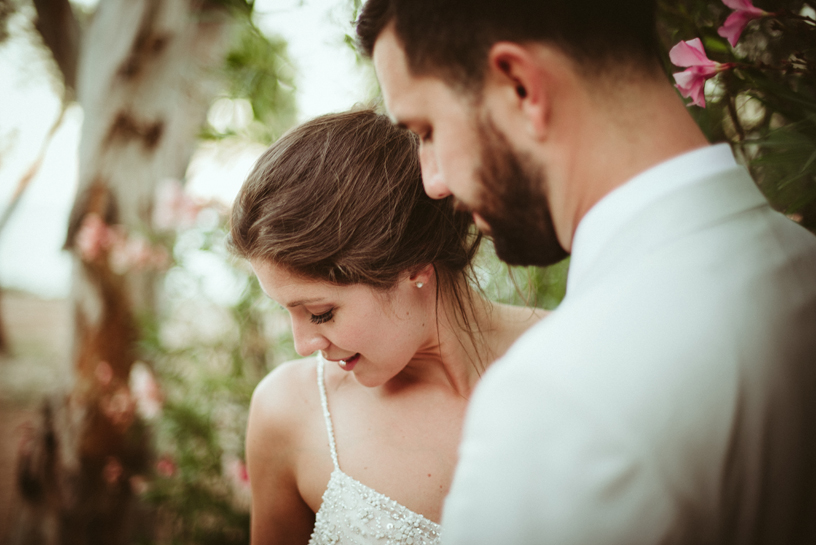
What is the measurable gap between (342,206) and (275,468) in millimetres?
831

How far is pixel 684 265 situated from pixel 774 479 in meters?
0.26

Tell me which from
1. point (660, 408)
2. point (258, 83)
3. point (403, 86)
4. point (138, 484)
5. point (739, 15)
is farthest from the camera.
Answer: point (138, 484)

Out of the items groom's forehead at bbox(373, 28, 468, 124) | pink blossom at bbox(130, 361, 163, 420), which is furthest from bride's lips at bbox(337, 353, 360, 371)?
pink blossom at bbox(130, 361, 163, 420)

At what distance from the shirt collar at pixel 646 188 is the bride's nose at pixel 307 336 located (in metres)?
0.76

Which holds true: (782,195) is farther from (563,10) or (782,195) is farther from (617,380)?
(617,380)

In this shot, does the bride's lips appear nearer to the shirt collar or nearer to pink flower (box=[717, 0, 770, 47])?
the shirt collar

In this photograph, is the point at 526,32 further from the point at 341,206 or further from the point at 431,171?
the point at 341,206

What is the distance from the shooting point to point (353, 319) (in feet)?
3.98

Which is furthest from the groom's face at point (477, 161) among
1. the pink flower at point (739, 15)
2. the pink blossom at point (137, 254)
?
the pink blossom at point (137, 254)

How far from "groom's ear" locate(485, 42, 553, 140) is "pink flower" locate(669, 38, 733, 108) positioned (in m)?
0.44

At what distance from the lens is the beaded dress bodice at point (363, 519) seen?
4.26 ft

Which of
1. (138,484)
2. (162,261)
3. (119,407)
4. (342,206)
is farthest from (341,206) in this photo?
(138,484)

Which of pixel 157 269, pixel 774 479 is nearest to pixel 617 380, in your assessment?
pixel 774 479

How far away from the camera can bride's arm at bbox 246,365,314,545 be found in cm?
148
